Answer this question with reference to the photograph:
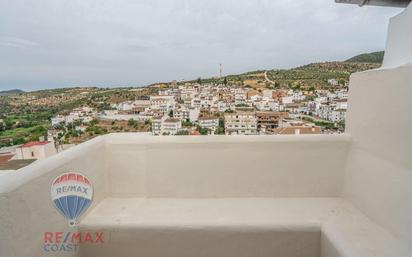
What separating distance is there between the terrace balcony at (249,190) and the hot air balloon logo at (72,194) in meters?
0.05

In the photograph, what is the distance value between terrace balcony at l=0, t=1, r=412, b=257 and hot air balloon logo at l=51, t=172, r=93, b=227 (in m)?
0.05

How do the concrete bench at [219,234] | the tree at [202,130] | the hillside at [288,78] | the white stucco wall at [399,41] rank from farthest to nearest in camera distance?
the hillside at [288,78]
the tree at [202,130]
the white stucco wall at [399,41]
the concrete bench at [219,234]

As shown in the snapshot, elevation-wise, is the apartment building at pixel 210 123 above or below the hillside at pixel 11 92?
below

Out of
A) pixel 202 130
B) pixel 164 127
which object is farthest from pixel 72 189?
pixel 202 130

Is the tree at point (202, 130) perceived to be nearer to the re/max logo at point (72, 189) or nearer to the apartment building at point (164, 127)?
the apartment building at point (164, 127)

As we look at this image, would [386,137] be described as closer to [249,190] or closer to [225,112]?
[249,190]

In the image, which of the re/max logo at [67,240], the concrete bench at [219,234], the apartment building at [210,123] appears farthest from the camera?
the apartment building at [210,123]

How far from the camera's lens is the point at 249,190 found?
6.91 feet

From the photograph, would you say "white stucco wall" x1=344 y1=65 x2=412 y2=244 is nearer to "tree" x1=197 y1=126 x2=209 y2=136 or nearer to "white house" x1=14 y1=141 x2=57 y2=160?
"tree" x1=197 y1=126 x2=209 y2=136

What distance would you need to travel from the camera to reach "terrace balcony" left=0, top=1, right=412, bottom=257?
4.61 ft

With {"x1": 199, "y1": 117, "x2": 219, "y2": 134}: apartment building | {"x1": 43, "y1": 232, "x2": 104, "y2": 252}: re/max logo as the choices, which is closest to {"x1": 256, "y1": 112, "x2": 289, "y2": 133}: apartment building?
{"x1": 199, "y1": 117, "x2": 219, "y2": 134}: apartment building

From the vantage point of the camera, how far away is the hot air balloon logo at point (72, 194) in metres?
1.49

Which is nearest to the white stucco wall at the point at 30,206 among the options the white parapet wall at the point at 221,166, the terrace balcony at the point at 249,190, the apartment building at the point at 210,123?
the terrace balcony at the point at 249,190

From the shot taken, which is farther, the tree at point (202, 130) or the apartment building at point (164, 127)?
the tree at point (202, 130)
